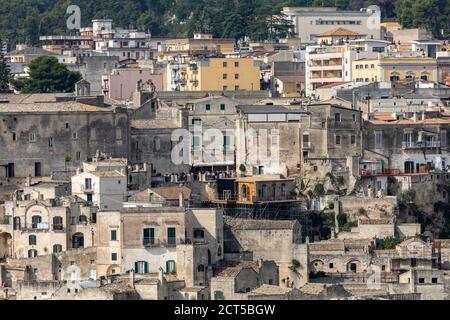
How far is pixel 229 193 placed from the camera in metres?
49.7

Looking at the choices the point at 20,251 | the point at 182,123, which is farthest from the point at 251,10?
the point at 20,251

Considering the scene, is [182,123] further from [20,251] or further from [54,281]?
[54,281]

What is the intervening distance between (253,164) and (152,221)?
978 centimetres

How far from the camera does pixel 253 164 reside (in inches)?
2067

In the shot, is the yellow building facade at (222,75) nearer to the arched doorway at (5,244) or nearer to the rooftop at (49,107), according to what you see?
the rooftop at (49,107)

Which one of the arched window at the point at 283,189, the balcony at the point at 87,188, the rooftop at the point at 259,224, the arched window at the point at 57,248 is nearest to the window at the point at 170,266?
the rooftop at the point at 259,224

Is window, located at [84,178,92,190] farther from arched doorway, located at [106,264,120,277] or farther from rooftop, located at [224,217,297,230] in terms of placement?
arched doorway, located at [106,264,120,277]

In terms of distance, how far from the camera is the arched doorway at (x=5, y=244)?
4647 cm

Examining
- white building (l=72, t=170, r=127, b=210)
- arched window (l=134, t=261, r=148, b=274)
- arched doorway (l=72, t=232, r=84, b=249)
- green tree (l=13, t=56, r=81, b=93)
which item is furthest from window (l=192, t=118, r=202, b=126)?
green tree (l=13, t=56, r=81, b=93)

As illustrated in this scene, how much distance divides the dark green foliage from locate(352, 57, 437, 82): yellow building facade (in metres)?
18.9

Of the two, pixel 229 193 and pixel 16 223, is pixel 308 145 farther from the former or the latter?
pixel 16 223

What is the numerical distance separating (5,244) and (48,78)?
23714mm

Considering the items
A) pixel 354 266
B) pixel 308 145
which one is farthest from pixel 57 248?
pixel 308 145

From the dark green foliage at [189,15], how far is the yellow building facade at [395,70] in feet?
62.1
